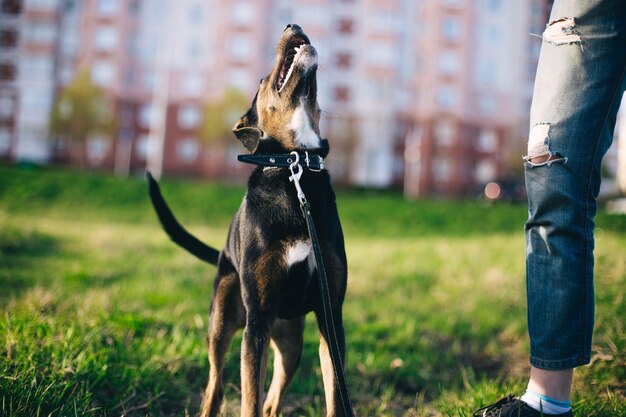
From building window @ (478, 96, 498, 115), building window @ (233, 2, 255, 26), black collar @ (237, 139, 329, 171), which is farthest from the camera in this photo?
building window @ (478, 96, 498, 115)

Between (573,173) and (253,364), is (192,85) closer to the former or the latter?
(253,364)

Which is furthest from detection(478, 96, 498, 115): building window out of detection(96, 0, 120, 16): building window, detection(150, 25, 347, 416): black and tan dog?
detection(150, 25, 347, 416): black and tan dog

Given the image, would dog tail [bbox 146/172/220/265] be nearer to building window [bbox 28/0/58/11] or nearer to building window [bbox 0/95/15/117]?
building window [bbox 28/0/58/11]

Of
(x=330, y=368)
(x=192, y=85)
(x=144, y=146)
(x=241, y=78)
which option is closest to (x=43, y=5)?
(x=192, y=85)

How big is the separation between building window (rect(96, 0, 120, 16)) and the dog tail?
4892cm

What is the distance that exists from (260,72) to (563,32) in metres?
44.0

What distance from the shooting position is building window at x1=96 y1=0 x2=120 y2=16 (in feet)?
149

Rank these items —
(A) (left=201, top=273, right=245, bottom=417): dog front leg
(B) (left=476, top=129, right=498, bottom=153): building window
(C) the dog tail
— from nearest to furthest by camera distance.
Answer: (A) (left=201, top=273, right=245, bottom=417): dog front leg → (C) the dog tail → (B) (left=476, top=129, right=498, bottom=153): building window

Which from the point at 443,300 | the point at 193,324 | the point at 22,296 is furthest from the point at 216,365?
the point at 443,300

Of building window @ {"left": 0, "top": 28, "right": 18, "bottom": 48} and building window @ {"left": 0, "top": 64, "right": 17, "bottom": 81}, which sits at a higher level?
building window @ {"left": 0, "top": 28, "right": 18, "bottom": 48}

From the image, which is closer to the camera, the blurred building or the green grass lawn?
the green grass lawn

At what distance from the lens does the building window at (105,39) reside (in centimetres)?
4525

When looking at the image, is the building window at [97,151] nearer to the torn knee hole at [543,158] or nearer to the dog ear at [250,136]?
the dog ear at [250,136]

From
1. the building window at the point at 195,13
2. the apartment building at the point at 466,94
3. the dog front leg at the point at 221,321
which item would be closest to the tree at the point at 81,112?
the building window at the point at 195,13
